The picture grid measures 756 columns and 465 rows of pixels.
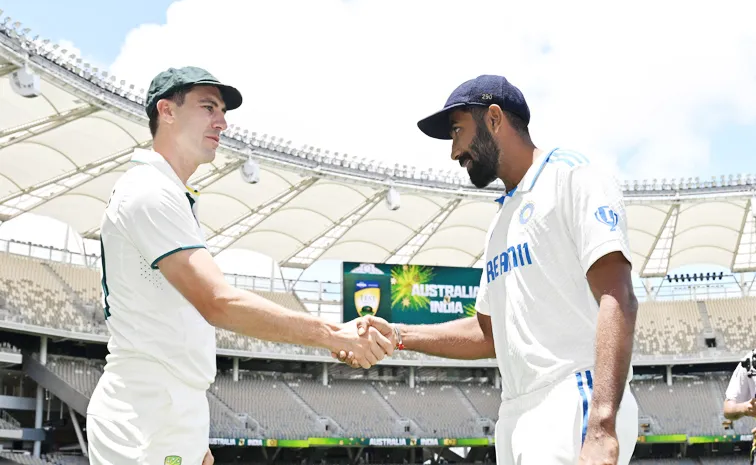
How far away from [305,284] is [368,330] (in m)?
39.9

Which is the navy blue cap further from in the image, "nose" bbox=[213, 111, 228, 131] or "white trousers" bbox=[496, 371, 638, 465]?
"white trousers" bbox=[496, 371, 638, 465]

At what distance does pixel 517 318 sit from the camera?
3594mm

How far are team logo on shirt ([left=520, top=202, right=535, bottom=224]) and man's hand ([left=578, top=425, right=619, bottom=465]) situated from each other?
101 centimetres

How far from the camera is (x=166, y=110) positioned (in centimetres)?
393

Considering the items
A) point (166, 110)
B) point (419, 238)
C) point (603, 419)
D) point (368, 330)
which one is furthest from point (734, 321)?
point (166, 110)

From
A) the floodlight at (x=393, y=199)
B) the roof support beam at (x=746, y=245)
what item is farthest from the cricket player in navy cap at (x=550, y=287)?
the roof support beam at (x=746, y=245)

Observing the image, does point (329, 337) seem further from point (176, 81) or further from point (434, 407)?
point (434, 407)

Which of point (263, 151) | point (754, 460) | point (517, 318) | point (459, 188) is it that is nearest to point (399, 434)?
point (459, 188)

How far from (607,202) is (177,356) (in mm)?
1958

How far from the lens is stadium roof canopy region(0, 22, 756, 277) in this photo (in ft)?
89.2

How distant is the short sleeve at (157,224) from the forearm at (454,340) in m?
1.52

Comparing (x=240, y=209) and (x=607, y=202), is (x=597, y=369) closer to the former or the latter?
(x=607, y=202)

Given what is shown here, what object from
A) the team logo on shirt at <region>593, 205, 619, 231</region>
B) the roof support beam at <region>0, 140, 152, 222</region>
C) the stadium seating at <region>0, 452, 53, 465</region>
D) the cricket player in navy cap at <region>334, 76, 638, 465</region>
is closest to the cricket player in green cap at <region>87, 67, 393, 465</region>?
the cricket player in navy cap at <region>334, 76, 638, 465</region>

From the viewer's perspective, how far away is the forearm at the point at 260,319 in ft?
11.1
